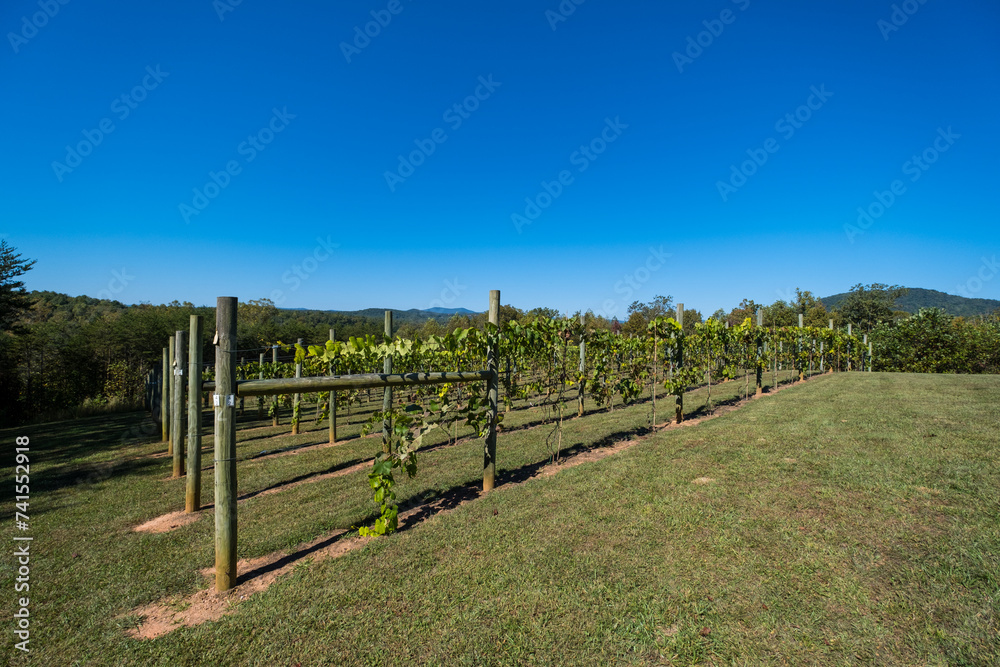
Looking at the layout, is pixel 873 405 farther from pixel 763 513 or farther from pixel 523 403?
pixel 523 403

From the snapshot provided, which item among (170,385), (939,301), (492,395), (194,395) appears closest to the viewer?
(194,395)

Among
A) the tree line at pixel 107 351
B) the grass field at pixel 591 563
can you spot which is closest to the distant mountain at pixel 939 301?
the tree line at pixel 107 351

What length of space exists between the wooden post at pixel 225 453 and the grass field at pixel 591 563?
272 mm

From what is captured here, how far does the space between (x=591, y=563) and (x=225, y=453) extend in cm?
291

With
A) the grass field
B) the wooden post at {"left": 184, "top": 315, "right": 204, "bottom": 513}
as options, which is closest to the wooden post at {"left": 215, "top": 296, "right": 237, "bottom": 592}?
the grass field

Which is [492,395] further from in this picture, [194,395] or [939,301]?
[939,301]

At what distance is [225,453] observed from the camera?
3010mm

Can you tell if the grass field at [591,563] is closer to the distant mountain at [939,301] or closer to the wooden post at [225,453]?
the wooden post at [225,453]

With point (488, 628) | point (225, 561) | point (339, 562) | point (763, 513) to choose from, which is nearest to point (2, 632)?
point (225, 561)

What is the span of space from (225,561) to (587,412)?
28.8 ft

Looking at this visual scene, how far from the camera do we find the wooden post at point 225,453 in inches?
117

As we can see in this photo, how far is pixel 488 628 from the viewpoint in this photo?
2.37m

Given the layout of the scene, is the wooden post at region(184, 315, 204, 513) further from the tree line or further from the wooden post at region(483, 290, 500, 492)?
the tree line

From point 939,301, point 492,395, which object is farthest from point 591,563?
point 939,301
